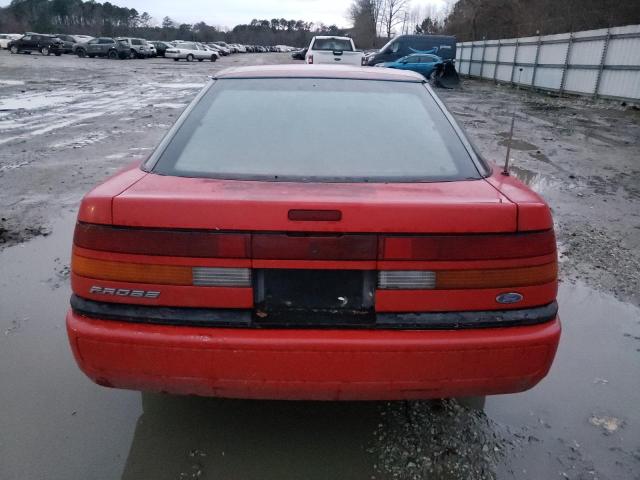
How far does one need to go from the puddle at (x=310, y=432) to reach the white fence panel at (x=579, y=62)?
40.5 feet

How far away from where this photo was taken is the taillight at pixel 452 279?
1.75 metres

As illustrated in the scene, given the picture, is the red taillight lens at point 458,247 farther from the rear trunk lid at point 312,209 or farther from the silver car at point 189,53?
the silver car at point 189,53

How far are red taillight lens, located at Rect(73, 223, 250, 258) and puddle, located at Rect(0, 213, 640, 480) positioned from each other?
3.01 ft

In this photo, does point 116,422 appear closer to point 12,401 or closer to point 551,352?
point 12,401

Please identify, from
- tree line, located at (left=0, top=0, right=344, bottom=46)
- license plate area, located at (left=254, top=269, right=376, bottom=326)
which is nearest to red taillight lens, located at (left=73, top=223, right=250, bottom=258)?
license plate area, located at (left=254, top=269, right=376, bottom=326)

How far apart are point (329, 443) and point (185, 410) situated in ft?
2.27

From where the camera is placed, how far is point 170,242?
1.71 meters

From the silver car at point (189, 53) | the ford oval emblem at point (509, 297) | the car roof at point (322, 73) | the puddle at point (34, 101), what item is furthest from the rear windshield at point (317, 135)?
the silver car at point (189, 53)

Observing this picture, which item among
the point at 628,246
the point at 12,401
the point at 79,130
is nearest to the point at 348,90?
the point at 12,401

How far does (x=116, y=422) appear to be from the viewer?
7.44 ft

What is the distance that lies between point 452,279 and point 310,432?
0.99 metres

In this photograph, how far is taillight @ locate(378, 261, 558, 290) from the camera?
1748mm

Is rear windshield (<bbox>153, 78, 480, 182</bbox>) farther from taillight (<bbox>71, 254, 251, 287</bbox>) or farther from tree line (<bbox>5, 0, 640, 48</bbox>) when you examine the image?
tree line (<bbox>5, 0, 640, 48</bbox>)

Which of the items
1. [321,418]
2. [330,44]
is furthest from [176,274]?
[330,44]
